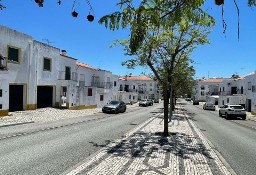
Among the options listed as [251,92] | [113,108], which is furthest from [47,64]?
[251,92]

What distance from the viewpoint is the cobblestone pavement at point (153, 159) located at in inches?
316

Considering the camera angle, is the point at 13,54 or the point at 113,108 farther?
the point at 113,108

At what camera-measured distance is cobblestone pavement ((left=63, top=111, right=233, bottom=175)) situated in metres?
8.03

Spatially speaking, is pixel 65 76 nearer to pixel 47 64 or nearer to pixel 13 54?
pixel 47 64

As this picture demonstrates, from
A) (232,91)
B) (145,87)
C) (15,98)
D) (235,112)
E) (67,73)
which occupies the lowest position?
(235,112)

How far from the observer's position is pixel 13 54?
87.8 feet

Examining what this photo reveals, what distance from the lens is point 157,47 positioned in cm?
1720

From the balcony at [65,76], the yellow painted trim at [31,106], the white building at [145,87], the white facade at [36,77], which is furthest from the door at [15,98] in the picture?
the white building at [145,87]

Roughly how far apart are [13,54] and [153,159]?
2126 centimetres

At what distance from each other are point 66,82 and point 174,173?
29528 mm

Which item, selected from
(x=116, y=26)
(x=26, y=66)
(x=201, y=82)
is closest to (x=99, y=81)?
(x=26, y=66)

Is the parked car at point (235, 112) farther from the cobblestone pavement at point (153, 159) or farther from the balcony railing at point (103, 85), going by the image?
the balcony railing at point (103, 85)

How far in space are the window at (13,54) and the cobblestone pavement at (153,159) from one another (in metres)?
17.3

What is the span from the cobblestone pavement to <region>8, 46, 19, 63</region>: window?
56.9 ft
